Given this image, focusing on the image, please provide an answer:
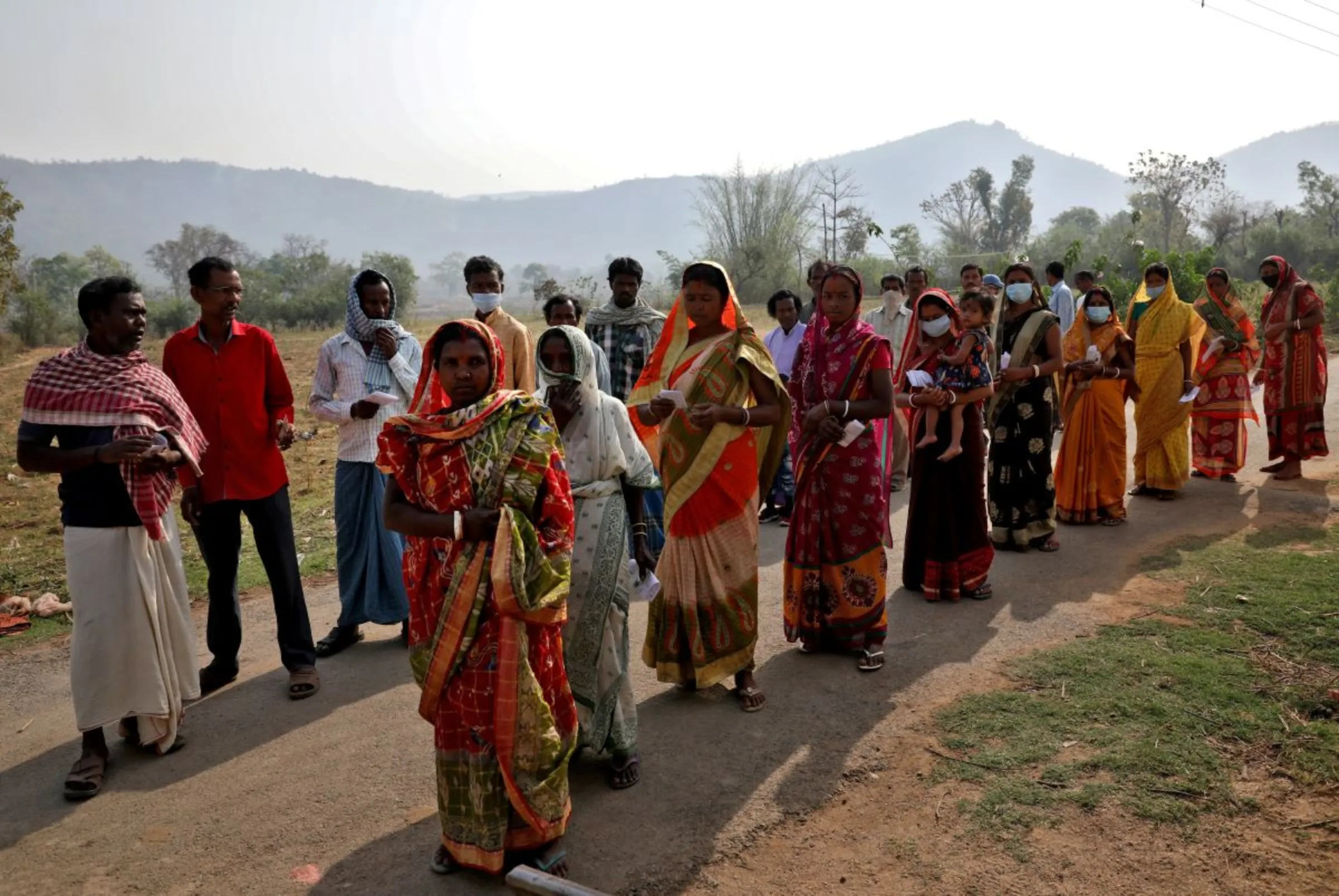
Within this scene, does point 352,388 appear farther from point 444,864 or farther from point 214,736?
point 444,864

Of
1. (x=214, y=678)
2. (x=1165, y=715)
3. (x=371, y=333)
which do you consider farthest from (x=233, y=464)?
(x=1165, y=715)

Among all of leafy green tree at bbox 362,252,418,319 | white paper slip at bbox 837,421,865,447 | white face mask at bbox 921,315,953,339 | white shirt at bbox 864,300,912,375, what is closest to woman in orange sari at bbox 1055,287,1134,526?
white face mask at bbox 921,315,953,339

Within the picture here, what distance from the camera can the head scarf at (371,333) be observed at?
5121 millimetres

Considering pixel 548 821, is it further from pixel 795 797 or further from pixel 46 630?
pixel 46 630

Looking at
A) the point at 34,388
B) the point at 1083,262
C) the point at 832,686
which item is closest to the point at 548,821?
the point at 832,686

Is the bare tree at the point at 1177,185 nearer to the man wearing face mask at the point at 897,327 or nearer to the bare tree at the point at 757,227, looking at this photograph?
the bare tree at the point at 757,227

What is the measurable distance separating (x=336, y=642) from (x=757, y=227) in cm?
4381

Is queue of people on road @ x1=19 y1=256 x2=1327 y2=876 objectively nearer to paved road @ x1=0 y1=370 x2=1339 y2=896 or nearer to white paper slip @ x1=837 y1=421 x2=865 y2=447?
white paper slip @ x1=837 y1=421 x2=865 y2=447

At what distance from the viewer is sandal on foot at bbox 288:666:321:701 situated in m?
4.64

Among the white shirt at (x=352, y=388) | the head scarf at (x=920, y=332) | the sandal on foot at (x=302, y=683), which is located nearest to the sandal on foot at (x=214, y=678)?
the sandal on foot at (x=302, y=683)

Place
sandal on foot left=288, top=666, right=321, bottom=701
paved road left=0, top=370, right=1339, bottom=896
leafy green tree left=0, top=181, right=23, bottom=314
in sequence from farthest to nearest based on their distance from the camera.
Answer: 1. leafy green tree left=0, top=181, right=23, bottom=314
2. sandal on foot left=288, top=666, right=321, bottom=701
3. paved road left=0, top=370, right=1339, bottom=896

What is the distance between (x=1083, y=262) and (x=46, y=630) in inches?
2314

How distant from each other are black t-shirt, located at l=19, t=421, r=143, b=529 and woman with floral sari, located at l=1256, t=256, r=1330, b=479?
32.1 ft

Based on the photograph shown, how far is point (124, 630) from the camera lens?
3.97 metres
